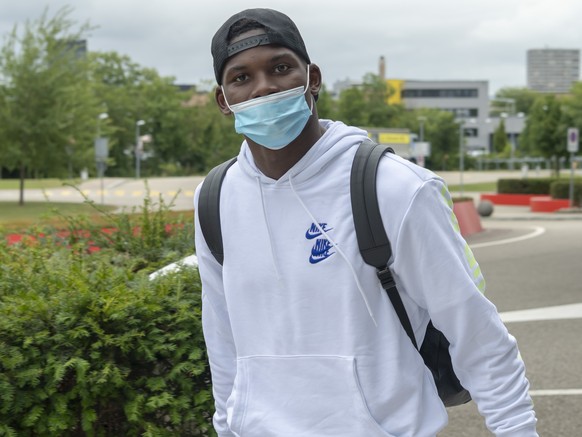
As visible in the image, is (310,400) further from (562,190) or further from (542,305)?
(562,190)

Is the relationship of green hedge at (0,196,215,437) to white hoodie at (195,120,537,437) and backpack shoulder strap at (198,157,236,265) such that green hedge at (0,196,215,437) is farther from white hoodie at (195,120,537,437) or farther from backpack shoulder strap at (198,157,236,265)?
white hoodie at (195,120,537,437)

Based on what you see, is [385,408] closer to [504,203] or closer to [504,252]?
[504,252]

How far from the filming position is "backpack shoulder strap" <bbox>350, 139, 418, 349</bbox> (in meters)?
1.85

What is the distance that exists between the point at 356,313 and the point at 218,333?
0.49 meters

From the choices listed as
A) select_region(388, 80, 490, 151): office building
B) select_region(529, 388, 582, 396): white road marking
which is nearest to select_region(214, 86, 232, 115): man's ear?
select_region(529, 388, 582, 396): white road marking

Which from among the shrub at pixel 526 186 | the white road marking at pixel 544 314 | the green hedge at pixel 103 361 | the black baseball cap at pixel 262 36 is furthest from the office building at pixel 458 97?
the black baseball cap at pixel 262 36

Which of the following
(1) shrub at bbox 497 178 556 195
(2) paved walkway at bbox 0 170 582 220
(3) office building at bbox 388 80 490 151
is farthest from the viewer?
(3) office building at bbox 388 80 490 151

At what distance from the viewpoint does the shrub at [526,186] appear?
38.2 meters

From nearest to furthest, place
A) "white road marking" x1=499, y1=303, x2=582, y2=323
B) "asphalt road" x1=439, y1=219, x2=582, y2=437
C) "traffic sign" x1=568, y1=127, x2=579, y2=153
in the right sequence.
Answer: "asphalt road" x1=439, y1=219, x2=582, y2=437 → "white road marking" x1=499, y1=303, x2=582, y2=323 → "traffic sign" x1=568, y1=127, x2=579, y2=153

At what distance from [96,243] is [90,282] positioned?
165cm

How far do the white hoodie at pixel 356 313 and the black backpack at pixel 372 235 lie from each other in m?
0.02

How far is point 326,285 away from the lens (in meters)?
1.89

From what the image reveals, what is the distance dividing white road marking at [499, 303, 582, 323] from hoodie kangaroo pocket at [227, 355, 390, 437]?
7.46 meters

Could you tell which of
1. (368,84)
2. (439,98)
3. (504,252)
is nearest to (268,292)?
(504,252)
